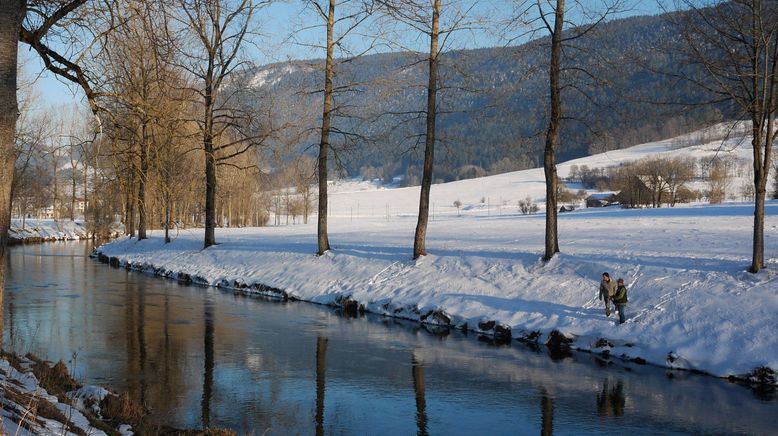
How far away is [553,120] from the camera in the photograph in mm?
22500

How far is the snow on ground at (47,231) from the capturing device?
223ft

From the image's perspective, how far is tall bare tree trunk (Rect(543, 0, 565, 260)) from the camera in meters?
22.3

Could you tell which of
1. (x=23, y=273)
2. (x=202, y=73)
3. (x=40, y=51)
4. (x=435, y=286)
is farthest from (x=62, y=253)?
(x=40, y=51)

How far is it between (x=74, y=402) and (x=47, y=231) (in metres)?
72.5

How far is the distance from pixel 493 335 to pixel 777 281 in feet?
25.8

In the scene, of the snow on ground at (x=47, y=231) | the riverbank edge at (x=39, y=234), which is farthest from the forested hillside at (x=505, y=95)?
the snow on ground at (x=47, y=231)

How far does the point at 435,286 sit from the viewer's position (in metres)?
23.5

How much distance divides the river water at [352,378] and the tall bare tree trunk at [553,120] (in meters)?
5.45

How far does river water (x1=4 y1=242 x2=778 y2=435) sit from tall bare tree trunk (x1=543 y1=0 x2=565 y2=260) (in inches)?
215

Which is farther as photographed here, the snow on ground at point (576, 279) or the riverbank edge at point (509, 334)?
the snow on ground at point (576, 279)

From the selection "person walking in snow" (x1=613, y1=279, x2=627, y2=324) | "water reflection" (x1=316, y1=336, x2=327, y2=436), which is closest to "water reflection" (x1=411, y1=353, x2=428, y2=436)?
"water reflection" (x1=316, y1=336, x2=327, y2=436)

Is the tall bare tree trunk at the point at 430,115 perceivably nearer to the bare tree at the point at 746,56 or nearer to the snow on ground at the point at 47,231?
the bare tree at the point at 746,56

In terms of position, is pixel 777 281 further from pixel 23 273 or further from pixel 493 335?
pixel 23 273

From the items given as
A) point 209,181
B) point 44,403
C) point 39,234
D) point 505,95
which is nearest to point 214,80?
point 209,181
